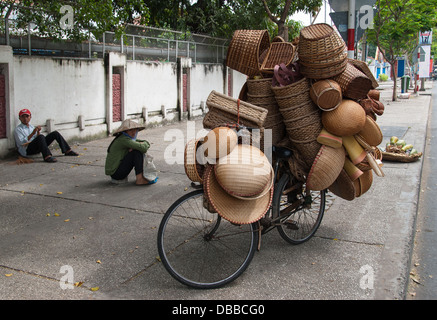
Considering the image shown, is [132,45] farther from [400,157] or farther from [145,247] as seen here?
[145,247]

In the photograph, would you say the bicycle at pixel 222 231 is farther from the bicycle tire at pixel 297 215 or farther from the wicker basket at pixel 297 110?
the wicker basket at pixel 297 110

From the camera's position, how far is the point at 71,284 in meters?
3.80

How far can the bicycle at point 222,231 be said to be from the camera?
380cm

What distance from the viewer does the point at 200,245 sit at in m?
4.52

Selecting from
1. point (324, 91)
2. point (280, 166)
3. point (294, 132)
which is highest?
point (324, 91)

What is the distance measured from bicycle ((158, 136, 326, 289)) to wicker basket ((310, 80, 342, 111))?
56 cm

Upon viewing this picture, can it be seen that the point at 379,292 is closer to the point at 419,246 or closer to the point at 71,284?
the point at 419,246

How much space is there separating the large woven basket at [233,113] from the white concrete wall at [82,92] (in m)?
6.47

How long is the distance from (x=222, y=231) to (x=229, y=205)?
2.99ft

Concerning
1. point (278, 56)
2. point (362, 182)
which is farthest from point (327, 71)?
point (362, 182)

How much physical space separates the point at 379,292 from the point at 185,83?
1332 centimetres

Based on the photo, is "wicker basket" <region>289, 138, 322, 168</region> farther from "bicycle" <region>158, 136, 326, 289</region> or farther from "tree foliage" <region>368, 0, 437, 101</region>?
"tree foliage" <region>368, 0, 437, 101</region>
